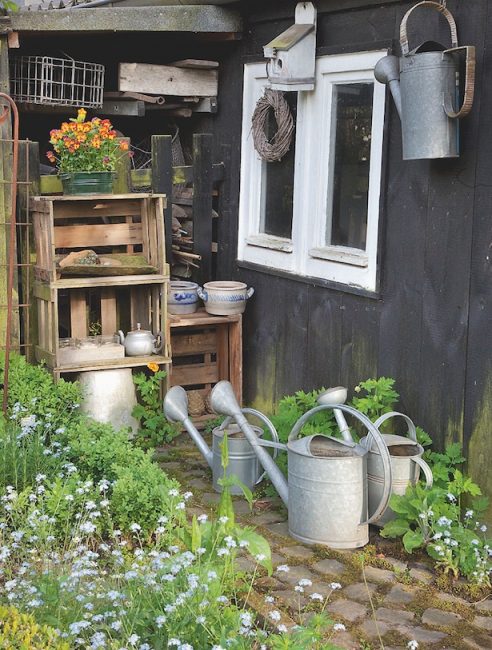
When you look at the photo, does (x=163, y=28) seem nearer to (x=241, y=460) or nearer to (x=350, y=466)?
(x=241, y=460)

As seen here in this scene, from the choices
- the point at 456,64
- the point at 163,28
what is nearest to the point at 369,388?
the point at 456,64

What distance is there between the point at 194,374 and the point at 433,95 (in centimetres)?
349

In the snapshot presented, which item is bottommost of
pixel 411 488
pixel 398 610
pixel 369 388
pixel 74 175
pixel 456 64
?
pixel 398 610

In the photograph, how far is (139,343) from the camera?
7406mm

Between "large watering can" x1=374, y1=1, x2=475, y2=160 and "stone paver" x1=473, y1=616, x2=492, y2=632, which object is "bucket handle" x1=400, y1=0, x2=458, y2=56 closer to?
"large watering can" x1=374, y1=1, x2=475, y2=160

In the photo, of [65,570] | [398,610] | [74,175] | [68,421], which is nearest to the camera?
[65,570]

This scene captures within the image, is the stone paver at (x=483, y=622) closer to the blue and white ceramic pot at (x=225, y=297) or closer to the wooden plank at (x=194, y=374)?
the blue and white ceramic pot at (x=225, y=297)

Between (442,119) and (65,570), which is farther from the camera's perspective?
(442,119)

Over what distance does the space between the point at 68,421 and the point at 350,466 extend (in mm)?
2145

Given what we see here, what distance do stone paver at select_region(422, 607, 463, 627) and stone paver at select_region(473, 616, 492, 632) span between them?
7 cm

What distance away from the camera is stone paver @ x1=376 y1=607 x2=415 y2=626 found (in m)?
4.68

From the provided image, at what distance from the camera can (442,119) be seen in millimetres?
5305

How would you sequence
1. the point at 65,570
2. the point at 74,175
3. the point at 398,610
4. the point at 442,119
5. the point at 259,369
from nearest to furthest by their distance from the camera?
1. the point at 65,570
2. the point at 398,610
3. the point at 442,119
4. the point at 74,175
5. the point at 259,369

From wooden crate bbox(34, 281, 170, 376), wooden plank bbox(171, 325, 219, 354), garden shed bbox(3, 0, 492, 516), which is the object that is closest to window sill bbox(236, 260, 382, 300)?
garden shed bbox(3, 0, 492, 516)
